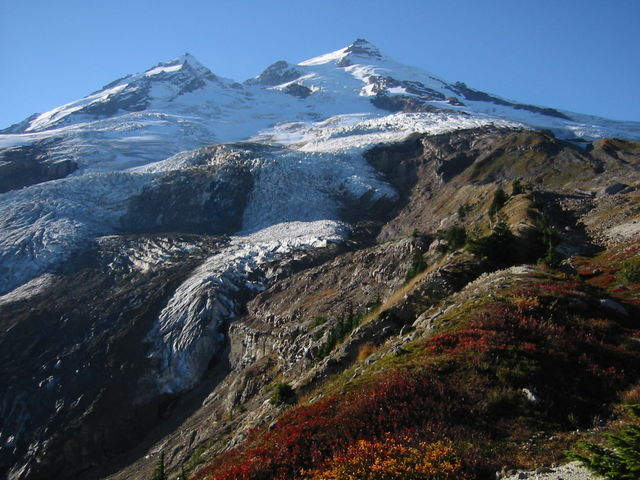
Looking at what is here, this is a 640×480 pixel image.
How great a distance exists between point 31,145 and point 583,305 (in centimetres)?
17182

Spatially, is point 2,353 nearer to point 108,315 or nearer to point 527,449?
point 108,315

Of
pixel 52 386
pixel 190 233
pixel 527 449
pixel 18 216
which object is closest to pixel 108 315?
pixel 52 386

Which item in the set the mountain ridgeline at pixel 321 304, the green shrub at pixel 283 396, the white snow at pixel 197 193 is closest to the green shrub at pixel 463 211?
the mountain ridgeline at pixel 321 304

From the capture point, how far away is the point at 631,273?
2433 centimetres

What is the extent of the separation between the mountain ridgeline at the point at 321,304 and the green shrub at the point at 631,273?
110mm

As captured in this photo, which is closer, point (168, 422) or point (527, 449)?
point (527, 449)

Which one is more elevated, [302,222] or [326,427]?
[326,427]

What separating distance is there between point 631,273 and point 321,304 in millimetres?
29698

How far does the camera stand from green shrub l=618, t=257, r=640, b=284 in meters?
24.1

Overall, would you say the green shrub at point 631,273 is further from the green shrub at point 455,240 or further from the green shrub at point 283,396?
the green shrub at point 283,396

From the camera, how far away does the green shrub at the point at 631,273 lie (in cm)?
2411

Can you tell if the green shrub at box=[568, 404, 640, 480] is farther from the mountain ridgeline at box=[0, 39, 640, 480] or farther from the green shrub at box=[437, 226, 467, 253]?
the green shrub at box=[437, 226, 467, 253]

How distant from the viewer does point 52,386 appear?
A: 2084 inches

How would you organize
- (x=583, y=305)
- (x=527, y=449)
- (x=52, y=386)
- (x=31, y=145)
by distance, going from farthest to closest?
(x=31, y=145) → (x=52, y=386) → (x=583, y=305) → (x=527, y=449)
